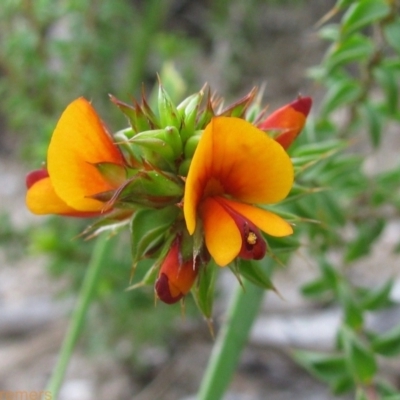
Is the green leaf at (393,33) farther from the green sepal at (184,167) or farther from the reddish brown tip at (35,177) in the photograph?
the reddish brown tip at (35,177)

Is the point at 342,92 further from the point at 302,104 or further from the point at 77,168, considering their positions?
the point at 77,168

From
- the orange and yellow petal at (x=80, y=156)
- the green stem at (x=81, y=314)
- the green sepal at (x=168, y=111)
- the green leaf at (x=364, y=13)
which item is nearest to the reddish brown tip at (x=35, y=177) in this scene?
the orange and yellow petal at (x=80, y=156)

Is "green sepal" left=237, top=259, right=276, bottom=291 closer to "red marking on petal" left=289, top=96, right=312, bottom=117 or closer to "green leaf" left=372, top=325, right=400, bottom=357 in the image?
"red marking on petal" left=289, top=96, right=312, bottom=117

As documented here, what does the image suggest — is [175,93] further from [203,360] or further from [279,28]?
[279,28]

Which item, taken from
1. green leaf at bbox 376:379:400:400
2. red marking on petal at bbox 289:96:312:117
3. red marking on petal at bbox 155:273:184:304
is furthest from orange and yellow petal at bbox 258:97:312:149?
green leaf at bbox 376:379:400:400

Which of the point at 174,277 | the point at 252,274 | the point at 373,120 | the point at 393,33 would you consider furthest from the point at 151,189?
the point at 373,120
